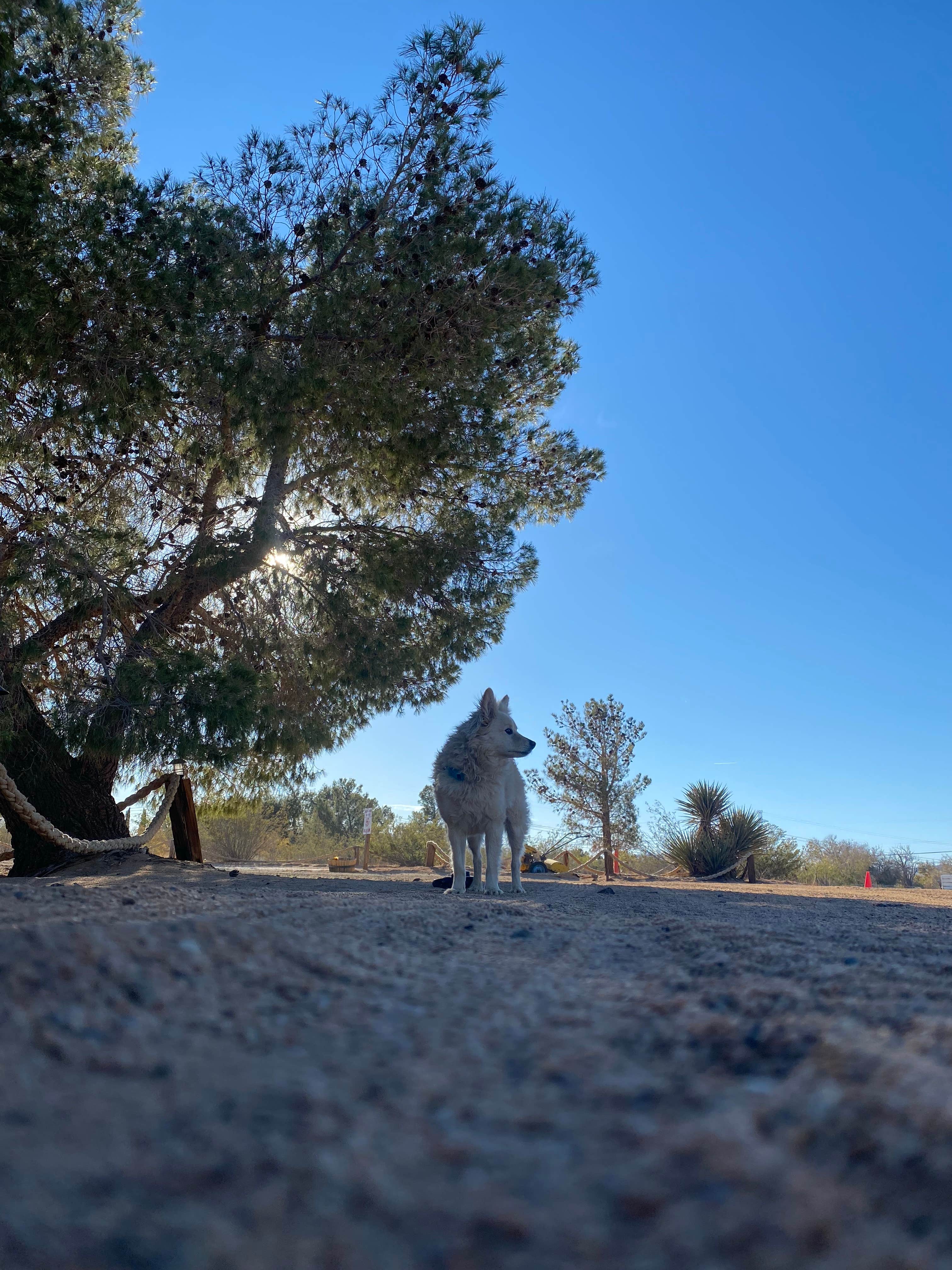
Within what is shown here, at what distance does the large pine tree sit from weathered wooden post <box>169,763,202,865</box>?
88cm

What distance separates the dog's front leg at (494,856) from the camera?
21.4ft

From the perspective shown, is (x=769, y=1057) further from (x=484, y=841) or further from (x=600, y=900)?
(x=484, y=841)

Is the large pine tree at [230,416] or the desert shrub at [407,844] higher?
the large pine tree at [230,416]

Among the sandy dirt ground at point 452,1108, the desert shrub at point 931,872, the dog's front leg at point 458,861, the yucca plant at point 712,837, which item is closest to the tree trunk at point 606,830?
the yucca plant at point 712,837

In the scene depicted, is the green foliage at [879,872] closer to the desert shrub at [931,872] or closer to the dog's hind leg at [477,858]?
the desert shrub at [931,872]

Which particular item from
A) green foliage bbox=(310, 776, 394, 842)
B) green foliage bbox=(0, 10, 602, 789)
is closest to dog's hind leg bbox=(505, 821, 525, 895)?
green foliage bbox=(0, 10, 602, 789)

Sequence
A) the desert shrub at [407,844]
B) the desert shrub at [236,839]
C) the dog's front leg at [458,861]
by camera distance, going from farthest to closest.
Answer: the desert shrub at [236,839] → the desert shrub at [407,844] → the dog's front leg at [458,861]

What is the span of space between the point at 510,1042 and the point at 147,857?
8632 millimetres

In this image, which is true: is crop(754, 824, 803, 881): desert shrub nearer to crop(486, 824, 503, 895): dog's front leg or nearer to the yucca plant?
the yucca plant

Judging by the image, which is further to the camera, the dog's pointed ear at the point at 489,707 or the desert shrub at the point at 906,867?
the desert shrub at the point at 906,867

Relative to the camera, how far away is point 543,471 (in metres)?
11.0

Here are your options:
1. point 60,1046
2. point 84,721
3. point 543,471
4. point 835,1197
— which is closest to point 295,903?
point 60,1046

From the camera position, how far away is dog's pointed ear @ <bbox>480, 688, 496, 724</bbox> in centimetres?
688

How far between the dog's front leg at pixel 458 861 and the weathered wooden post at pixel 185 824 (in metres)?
4.71
